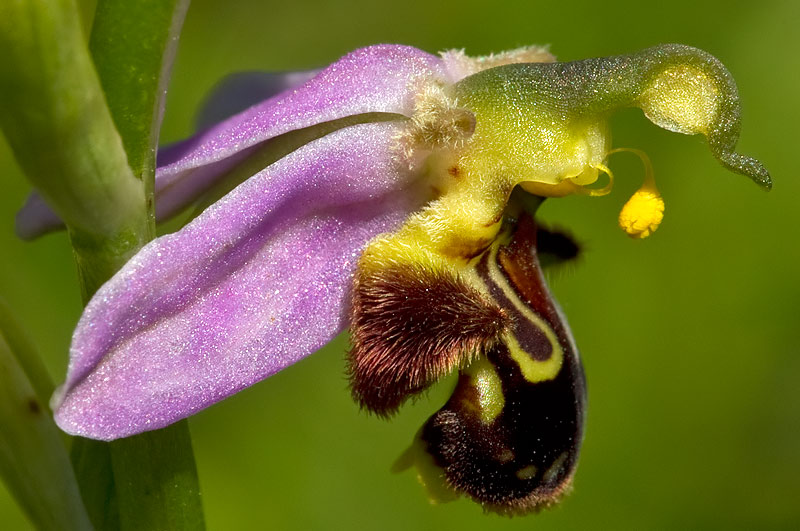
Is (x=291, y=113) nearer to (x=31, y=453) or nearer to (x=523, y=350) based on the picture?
(x=523, y=350)

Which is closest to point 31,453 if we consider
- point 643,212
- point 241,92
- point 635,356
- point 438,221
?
point 438,221

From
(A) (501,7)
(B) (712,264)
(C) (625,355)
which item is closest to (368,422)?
(C) (625,355)

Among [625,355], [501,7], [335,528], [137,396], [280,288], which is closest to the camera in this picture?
[137,396]

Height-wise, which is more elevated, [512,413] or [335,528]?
[512,413]

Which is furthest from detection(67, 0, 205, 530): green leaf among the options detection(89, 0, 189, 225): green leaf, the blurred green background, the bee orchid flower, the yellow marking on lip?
the blurred green background

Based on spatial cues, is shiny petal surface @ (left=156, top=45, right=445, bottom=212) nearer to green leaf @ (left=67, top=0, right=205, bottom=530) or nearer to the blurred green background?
green leaf @ (left=67, top=0, right=205, bottom=530)

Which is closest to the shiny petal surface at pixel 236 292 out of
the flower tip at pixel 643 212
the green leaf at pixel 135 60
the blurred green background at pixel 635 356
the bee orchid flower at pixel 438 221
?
the bee orchid flower at pixel 438 221

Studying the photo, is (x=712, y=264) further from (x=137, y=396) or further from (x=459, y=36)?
(x=137, y=396)
